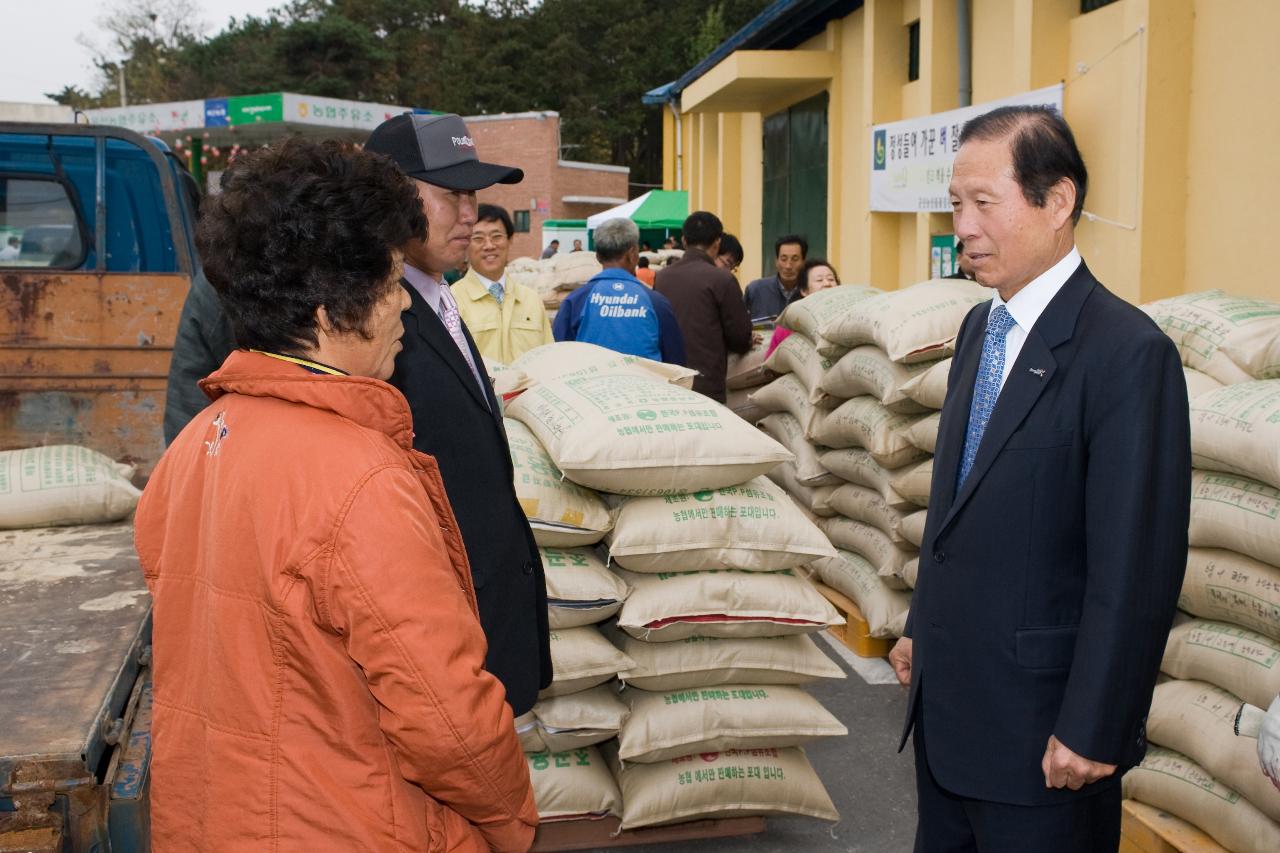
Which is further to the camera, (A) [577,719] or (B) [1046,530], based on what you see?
(A) [577,719]

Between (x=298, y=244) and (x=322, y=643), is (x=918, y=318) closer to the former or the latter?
(x=298, y=244)

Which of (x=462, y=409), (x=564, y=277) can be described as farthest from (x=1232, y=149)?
(x=564, y=277)

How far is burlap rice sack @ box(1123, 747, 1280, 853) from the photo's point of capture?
2752mm

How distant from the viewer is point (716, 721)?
346 centimetres

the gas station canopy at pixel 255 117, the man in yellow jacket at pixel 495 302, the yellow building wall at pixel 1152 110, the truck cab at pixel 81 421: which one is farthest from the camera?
the gas station canopy at pixel 255 117

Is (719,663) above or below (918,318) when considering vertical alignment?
below

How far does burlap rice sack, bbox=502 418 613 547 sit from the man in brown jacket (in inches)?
118

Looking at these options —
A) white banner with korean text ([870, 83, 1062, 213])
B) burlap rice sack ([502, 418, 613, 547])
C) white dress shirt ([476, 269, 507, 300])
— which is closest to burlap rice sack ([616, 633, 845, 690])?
burlap rice sack ([502, 418, 613, 547])

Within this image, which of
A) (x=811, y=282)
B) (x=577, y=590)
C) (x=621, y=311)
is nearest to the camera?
(x=577, y=590)

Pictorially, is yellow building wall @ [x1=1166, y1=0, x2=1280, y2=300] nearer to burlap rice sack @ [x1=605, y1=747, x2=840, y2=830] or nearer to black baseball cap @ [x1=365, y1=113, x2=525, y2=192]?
burlap rice sack @ [x1=605, y1=747, x2=840, y2=830]

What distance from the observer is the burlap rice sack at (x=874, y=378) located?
4.60m

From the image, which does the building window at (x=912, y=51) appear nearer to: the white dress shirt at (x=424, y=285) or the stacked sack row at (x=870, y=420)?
the stacked sack row at (x=870, y=420)

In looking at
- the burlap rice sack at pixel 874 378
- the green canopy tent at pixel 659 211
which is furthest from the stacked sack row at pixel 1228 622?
the green canopy tent at pixel 659 211

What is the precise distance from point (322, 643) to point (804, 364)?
14.6 ft
